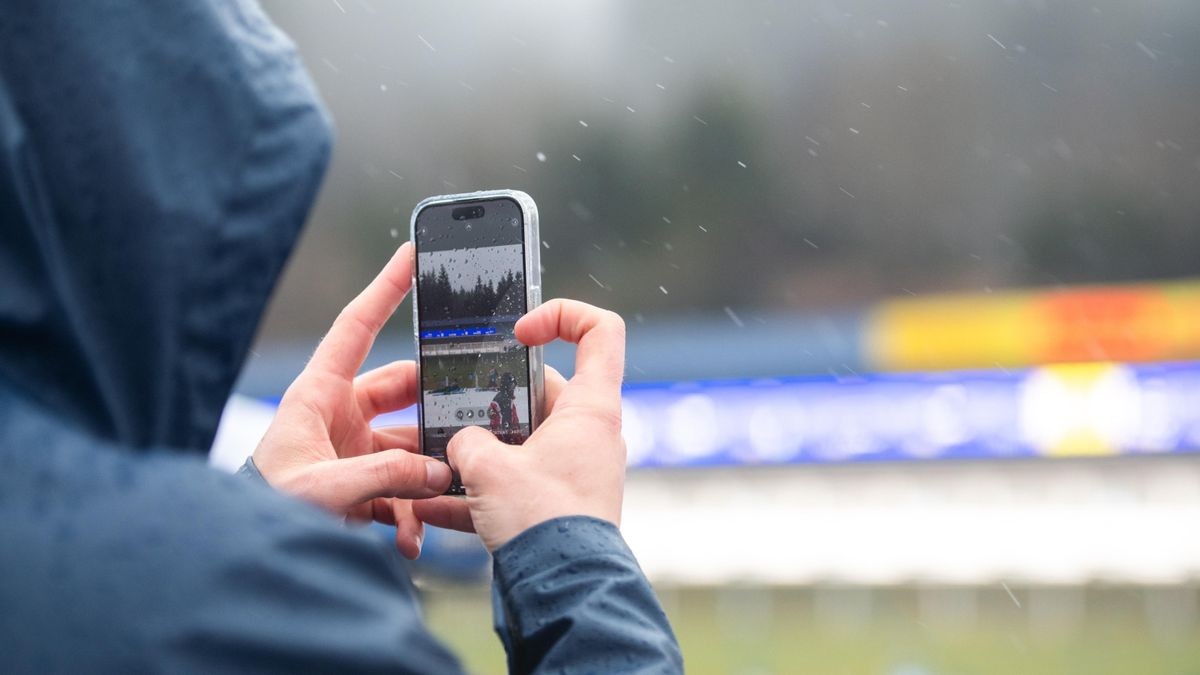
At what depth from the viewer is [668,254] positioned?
1886 centimetres

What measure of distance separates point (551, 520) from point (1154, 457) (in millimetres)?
10046

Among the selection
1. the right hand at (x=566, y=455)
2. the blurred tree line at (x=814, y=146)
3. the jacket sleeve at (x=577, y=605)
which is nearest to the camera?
the jacket sleeve at (x=577, y=605)

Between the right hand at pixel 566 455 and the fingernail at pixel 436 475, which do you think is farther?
the fingernail at pixel 436 475

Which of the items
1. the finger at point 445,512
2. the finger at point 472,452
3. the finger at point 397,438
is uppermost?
the finger at point 472,452

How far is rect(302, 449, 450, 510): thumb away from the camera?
3.55ft

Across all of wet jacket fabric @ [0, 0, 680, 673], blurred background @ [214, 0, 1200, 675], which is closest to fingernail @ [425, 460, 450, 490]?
wet jacket fabric @ [0, 0, 680, 673]

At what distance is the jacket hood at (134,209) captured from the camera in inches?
20.6

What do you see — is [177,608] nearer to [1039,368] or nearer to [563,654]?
[563,654]

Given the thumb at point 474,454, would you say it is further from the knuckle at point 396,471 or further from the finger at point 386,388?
the finger at point 386,388

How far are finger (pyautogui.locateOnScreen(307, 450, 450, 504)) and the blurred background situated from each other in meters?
1.80

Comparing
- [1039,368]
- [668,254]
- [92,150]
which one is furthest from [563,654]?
[668,254]

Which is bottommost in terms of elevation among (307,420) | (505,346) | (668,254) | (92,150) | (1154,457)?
(668,254)

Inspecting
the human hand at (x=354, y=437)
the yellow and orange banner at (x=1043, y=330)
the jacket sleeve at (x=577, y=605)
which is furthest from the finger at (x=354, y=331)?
the yellow and orange banner at (x=1043, y=330)

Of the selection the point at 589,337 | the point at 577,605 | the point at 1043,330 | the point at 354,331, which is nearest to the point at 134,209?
the point at 577,605
